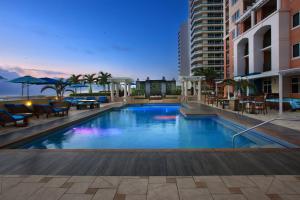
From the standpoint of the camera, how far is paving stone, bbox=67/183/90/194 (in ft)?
10.4

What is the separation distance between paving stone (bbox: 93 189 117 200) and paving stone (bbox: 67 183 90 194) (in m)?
0.24

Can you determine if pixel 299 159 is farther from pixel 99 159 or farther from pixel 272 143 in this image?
pixel 99 159

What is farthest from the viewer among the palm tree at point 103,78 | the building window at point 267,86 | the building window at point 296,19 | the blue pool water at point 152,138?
the palm tree at point 103,78

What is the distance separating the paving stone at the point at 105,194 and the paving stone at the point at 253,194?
1.88m

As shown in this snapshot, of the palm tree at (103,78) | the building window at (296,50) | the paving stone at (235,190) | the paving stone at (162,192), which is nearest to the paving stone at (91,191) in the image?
the paving stone at (162,192)

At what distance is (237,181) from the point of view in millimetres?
3453

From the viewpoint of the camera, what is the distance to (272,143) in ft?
21.6

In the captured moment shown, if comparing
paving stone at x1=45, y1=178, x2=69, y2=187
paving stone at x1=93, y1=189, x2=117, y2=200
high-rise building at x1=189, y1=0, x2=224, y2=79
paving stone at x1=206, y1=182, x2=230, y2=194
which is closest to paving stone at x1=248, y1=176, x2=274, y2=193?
paving stone at x1=206, y1=182, x2=230, y2=194

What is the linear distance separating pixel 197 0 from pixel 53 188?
2956 inches

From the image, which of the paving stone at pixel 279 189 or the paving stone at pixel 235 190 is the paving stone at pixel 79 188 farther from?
the paving stone at pixel 279 189

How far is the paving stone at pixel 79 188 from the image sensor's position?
318 centimetres

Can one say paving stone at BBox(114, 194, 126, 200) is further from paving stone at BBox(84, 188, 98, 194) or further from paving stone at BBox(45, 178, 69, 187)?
paving stone at BBox(45, 178, 69, 187)

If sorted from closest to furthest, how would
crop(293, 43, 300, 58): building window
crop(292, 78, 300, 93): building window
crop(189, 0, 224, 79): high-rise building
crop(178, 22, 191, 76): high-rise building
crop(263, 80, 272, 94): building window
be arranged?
crop(293, 43, 300, 58): building window
crop(292, 78, 300, 93): building window
crop(263, 80, 272, 94): building window
crop(189, 0, 224, 79): high-rise building
crop(178, 22, 191, 76): high-rise building

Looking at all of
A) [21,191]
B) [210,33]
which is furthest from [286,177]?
[210,33]
